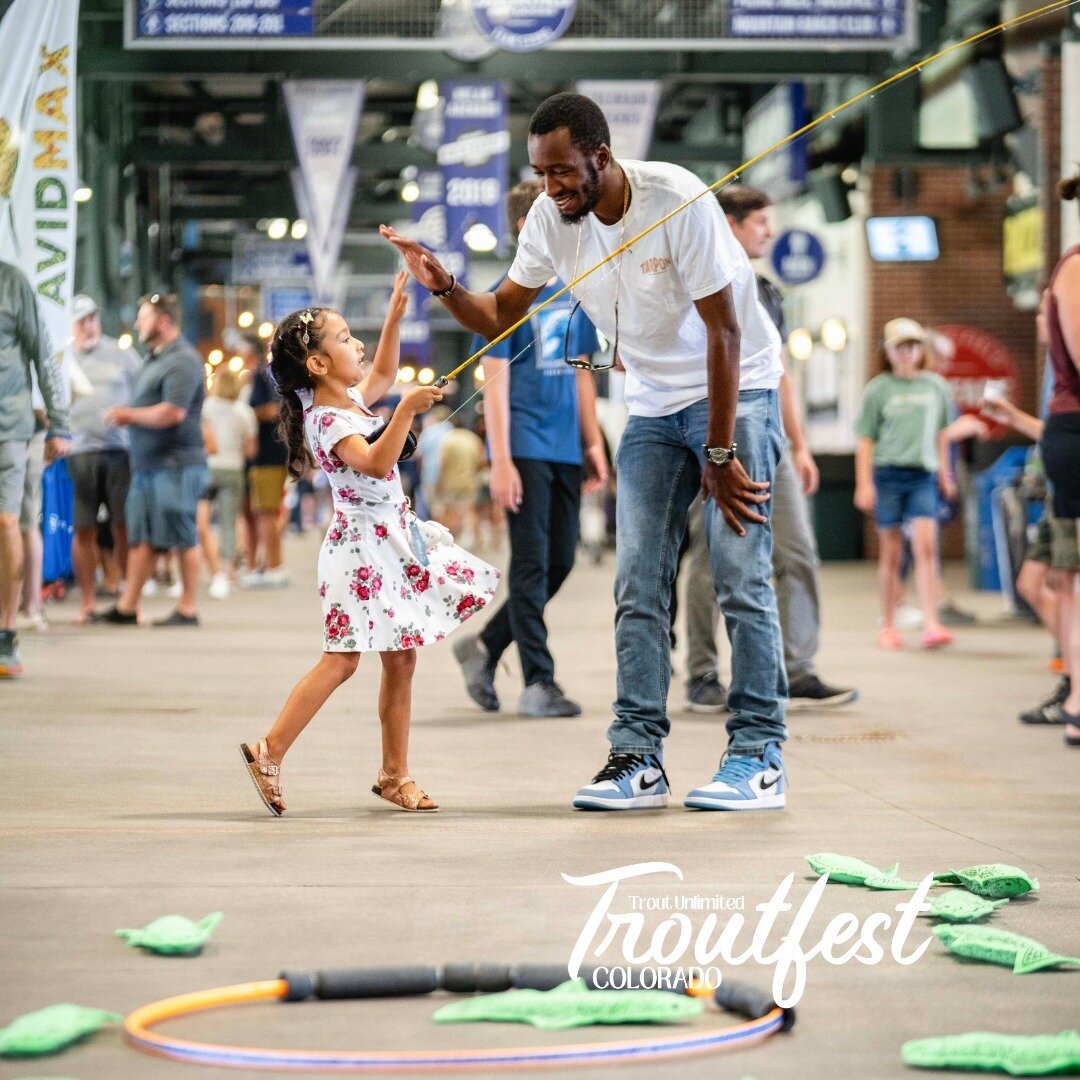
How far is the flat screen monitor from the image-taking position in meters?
20.6

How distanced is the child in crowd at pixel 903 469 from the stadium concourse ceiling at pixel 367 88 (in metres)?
4.03

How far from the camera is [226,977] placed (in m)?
3.09

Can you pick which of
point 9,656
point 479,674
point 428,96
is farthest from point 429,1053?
point 428,96

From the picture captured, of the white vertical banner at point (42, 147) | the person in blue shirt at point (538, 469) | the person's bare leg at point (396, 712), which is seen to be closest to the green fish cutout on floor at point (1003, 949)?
the person's bare leg at point (396, 712)

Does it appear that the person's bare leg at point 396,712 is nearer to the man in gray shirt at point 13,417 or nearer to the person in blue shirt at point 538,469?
the person in blue shirt at point 538,469

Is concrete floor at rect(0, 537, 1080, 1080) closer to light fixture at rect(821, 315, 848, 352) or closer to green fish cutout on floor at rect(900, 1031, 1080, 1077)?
green fish cutout on floor at rect(900, 1031, 1080, 1077)

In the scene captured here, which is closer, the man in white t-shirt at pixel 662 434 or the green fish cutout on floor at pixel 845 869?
the green fish cutout on floor at pixel 845 869

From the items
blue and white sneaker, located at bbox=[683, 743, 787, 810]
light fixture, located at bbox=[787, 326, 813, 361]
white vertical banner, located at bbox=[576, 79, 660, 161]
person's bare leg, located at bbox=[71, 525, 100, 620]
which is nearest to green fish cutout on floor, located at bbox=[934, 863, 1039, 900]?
blue and white sneaker, located at bbox=[683, 743, 787, 810]

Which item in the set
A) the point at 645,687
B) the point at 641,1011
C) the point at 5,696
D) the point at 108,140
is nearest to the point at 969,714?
the point at 645,687

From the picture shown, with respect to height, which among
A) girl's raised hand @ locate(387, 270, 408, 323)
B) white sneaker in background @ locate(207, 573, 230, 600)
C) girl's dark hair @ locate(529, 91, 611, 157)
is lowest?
white sneaker in background @ locate(207, 573, 230, 600)

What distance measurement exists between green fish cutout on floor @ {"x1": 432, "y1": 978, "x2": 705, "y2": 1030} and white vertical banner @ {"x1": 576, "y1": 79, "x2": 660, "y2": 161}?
559 inches

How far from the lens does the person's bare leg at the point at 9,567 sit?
8.02 meters

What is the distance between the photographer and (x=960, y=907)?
11.8 feet

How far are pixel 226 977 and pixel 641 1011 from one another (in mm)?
698
